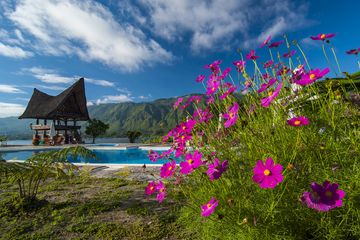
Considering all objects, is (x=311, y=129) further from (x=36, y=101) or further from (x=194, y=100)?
(x=36, y=101)

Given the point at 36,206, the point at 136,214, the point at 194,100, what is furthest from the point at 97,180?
the point at 194,100

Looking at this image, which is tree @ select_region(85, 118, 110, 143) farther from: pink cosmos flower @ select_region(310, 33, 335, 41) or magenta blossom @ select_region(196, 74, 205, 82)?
pink cosmos flower @ select_region(310, 33, 335, 41)

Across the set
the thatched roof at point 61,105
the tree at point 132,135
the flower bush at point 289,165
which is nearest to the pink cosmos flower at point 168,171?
the flower bush at point 289,165

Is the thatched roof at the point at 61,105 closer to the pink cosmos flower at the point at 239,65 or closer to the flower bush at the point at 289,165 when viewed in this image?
the pink cosmos flower at the point at 239,65

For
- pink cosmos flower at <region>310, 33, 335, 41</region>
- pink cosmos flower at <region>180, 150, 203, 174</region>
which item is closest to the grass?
pink cosmos flower at <region>180, 150, 203, 174</region>

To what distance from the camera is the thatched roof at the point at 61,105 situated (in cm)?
2195

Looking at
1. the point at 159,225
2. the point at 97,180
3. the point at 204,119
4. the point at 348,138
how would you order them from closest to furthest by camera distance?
the point at 348,138, the point at 204,119, the point at 159,225, the point at 97,180

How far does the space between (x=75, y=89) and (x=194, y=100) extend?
24.7 meters

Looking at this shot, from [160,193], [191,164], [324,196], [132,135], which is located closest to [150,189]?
[160,193]

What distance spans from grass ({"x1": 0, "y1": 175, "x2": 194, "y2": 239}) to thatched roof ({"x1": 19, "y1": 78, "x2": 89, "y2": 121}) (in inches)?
792

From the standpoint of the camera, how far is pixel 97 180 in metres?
4.59

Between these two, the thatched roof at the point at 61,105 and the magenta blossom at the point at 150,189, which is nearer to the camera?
the magenta blossom at the point at 150,189

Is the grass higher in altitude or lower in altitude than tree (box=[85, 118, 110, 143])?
lower

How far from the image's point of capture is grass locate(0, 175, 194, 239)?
2.10 meters
